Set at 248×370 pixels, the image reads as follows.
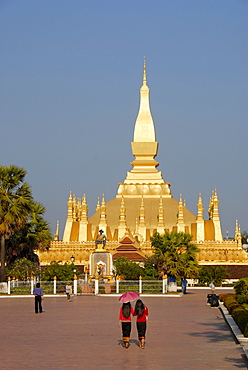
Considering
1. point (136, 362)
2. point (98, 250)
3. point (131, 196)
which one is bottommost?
point (136, 362)

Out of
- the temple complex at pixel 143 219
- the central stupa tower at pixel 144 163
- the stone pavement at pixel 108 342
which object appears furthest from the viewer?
the central stupa tower at pixel 144 163

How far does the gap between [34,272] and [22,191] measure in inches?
167

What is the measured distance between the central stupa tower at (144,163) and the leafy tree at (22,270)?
112 ft

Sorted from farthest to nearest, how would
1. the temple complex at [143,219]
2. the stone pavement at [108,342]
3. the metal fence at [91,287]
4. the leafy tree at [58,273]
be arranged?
the temple complex at [143,219] → the leafy tree at [58,273] → the metal fence at [91,287] → the stone pavement at [108,342]

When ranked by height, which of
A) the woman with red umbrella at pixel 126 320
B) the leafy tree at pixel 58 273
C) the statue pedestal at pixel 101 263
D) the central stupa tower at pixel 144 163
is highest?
the central stupa tower at pixel 144 163

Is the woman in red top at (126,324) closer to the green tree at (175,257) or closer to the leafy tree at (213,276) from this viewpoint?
the green tree at (175,257)

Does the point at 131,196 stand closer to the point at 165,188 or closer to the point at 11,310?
the point at 165,188

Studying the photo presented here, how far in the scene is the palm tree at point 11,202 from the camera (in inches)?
1607

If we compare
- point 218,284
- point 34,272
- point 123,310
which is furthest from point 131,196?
point 123,310

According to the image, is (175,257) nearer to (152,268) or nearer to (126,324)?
(152,268)

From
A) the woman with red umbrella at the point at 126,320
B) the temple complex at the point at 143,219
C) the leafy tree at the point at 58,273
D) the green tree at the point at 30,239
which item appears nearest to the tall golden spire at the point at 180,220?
the temple complex at the point at 143,219

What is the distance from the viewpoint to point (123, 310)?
1639 centimetres

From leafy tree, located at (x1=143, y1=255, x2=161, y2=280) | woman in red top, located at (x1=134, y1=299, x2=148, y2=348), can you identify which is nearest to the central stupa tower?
leafy tree, located at (x1=143, y1=255, x2=161, y2=280)

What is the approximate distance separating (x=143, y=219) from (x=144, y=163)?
902cm
